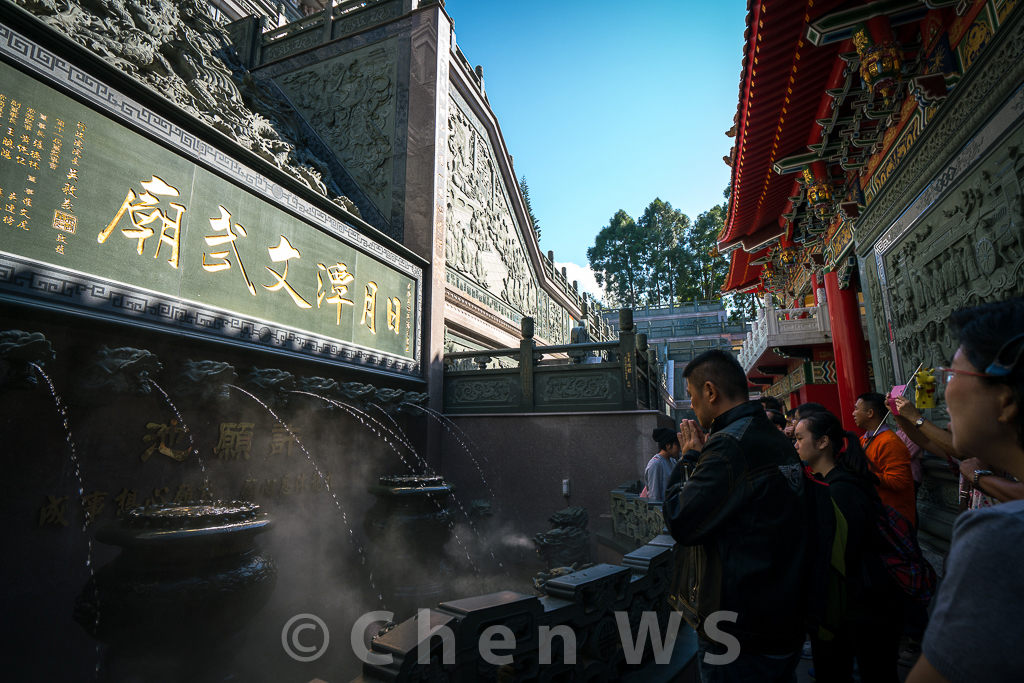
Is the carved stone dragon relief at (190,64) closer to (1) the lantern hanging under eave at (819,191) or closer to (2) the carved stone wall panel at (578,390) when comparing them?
(2) the carved stone wall panel at (578,390)

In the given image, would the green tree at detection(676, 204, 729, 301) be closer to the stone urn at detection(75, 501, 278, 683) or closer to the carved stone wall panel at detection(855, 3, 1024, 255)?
the carved stone wall panel at detection(855, 3, 1024, 255)

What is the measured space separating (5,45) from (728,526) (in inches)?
247

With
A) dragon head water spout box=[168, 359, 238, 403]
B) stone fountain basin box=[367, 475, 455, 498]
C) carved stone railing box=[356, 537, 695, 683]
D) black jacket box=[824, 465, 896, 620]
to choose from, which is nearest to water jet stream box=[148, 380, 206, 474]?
dragon head water spout box=[168, 359, 238, 403]

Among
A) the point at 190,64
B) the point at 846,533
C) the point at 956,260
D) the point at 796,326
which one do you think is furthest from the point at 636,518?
the point at 190,64

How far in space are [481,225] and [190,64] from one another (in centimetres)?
658

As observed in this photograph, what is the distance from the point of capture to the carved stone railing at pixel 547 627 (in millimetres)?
1888

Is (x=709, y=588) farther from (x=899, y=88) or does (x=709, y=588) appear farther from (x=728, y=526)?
(x=899, y=88)

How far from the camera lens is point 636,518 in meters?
5.45

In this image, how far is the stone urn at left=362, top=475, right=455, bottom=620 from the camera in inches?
203

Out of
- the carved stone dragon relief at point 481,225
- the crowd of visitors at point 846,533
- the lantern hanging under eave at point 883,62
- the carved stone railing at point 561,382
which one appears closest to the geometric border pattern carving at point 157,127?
the carved stone railing at point 561,382

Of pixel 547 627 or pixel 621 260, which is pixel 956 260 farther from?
pixel 621 260

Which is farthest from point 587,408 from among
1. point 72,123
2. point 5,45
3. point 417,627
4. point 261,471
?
point 5,45

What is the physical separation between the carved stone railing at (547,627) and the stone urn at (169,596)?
162 cm

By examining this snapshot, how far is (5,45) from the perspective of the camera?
13.0 feet
